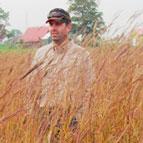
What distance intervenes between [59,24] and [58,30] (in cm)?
8

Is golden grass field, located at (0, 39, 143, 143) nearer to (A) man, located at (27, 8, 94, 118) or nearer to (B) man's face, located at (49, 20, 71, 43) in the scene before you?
(A) man, located at (27, 8, 94, 118)

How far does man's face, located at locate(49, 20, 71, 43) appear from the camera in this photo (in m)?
3.26

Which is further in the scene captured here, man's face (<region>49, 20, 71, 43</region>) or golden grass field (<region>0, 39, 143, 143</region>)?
man's face (<region>49, 20, 71, 43</region>)

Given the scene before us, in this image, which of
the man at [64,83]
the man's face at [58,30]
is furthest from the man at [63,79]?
the man's face at [58,30]

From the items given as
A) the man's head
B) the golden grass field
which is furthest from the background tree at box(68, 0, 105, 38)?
the golden grass field

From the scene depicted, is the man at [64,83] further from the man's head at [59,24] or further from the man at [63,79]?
the man's head at [59,24]

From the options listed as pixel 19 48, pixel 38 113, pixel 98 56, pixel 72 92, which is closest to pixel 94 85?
pixel 72 92

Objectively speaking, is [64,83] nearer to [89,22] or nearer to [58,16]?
[58,16]

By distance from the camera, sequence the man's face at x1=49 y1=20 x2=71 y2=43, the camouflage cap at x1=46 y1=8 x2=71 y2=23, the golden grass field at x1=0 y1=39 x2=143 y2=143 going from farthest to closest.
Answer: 1. the camouflage cap at x1=46 y1=8 x2=71 y2=23
2. the man's face at x1=49 y1=20 x2=71 y2=43
3. the golden grass field at x1=0 y1=39 x2=143 y2=143

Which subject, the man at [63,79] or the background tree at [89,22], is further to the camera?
the background tree at [89,22]

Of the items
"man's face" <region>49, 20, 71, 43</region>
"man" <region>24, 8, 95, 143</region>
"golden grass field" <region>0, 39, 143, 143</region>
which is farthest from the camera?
"man's face" <region>49, 20, 71, 43</region>

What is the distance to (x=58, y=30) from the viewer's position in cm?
329

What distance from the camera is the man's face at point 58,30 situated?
3.26 metres

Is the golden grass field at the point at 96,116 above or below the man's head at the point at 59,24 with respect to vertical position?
below
